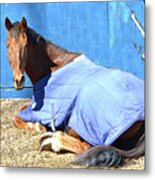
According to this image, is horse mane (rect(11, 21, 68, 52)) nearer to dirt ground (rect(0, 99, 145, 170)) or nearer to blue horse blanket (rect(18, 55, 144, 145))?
blue horse blanket (rect(18, 55, 144, 145))

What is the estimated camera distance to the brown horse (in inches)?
90.6

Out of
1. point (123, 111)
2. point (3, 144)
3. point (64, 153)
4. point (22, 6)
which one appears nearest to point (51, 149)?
point (64, 153)

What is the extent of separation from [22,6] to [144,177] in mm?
933

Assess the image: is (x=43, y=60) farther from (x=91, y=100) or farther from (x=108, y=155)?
(x=108, y=155)

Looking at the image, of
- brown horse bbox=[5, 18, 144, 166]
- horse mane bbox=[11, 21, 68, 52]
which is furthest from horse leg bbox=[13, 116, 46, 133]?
horse mane bbox=[11, 21, 68, 52]

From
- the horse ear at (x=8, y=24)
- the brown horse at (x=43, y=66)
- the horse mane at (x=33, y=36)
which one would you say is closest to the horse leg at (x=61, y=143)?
the brown horse at (x=43, y=66)

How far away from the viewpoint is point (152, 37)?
2.26 metres

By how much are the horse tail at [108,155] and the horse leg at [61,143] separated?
0.03 m

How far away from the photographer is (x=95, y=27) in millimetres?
2283

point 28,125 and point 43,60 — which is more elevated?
point 43,60

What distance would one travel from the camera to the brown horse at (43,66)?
2301 millimetres

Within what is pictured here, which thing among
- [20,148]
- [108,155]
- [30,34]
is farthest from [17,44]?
[108,155]

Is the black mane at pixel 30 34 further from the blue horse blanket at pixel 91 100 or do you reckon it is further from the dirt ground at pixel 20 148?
the dirt ground at pixel 20 148

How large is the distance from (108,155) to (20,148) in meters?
0.40
